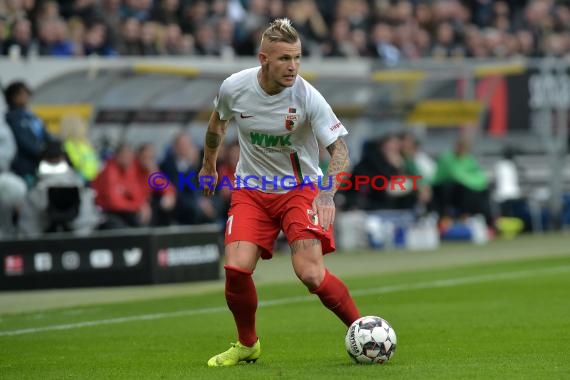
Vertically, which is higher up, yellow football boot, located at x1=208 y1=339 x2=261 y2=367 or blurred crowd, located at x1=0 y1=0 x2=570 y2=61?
blurred crowd, located at x1=0 y1=0 x2=570 y2=61

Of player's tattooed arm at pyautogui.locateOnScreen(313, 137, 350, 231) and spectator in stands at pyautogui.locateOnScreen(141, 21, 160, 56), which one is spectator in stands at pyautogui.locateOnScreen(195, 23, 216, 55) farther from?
player's tattooed arm at pyautogui.locateOnScreen(313, 137, 350, 231)

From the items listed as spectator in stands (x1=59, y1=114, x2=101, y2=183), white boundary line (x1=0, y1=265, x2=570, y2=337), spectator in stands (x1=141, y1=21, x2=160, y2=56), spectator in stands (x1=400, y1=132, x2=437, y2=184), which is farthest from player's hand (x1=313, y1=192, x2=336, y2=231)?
spectator in stands (x1=400, y1=132, x2=437, y2=184)

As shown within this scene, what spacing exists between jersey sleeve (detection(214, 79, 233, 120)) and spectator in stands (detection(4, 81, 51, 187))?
26.8 feet

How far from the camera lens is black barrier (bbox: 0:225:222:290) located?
52.7ft

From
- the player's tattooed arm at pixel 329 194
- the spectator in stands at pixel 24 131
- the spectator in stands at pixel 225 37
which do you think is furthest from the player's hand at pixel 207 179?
the spectator in stands at pixel 225 37

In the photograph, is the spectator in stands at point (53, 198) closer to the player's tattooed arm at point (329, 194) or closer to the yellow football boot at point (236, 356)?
the yellow football boot at point (236, 356)

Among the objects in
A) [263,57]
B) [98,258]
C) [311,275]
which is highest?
[263,57]

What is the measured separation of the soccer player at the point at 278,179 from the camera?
8.66 metres

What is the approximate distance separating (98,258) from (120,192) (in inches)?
130

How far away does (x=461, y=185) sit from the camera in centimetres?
2459

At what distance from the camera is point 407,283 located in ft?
53.1

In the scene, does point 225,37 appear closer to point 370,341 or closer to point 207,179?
point 207,179

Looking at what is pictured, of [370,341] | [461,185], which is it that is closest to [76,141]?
[461,185]

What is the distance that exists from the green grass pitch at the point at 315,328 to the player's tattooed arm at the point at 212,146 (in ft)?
4.06
